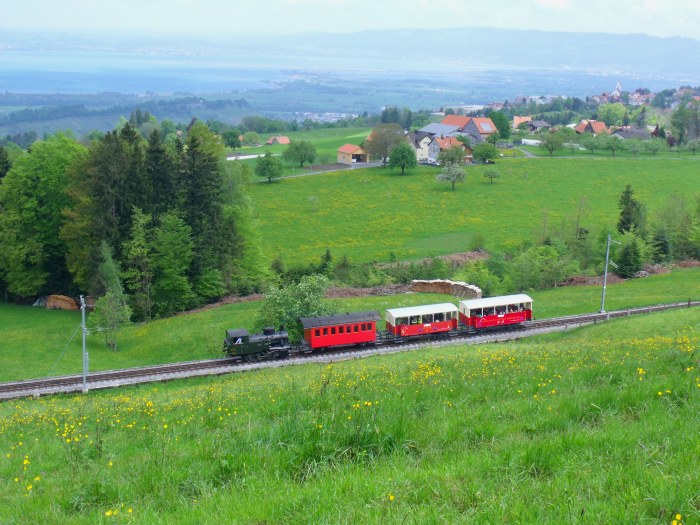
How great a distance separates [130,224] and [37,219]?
38.6 feet

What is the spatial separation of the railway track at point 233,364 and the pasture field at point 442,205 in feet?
90.7

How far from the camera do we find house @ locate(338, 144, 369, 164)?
132 meters

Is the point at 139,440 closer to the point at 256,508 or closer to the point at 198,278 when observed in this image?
the point at 256,508

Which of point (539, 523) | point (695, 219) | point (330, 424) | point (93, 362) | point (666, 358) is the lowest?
point (93, 362)

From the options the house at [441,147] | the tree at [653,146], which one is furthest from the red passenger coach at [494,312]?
the tree at [653,146]

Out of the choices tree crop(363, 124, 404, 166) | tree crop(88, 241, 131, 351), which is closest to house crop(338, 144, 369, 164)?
tree crop(363, 124, 404, 166)

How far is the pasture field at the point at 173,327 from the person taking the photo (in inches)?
1596

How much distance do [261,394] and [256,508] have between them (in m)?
11.2

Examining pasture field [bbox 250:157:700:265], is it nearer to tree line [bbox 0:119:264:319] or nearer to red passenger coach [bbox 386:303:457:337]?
tree line [bbox 0:119:264:319]

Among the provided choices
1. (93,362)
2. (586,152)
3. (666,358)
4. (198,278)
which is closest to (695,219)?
(198,278)

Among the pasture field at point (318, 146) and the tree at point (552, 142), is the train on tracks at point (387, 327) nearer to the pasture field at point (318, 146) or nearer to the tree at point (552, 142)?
the pasture field at point (318, 146)

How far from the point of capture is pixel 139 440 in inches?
551

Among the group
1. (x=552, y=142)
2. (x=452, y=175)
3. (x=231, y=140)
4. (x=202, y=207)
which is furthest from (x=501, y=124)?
(x=202, y=207)

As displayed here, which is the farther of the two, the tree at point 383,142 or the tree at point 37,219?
the tree at point 383,142
